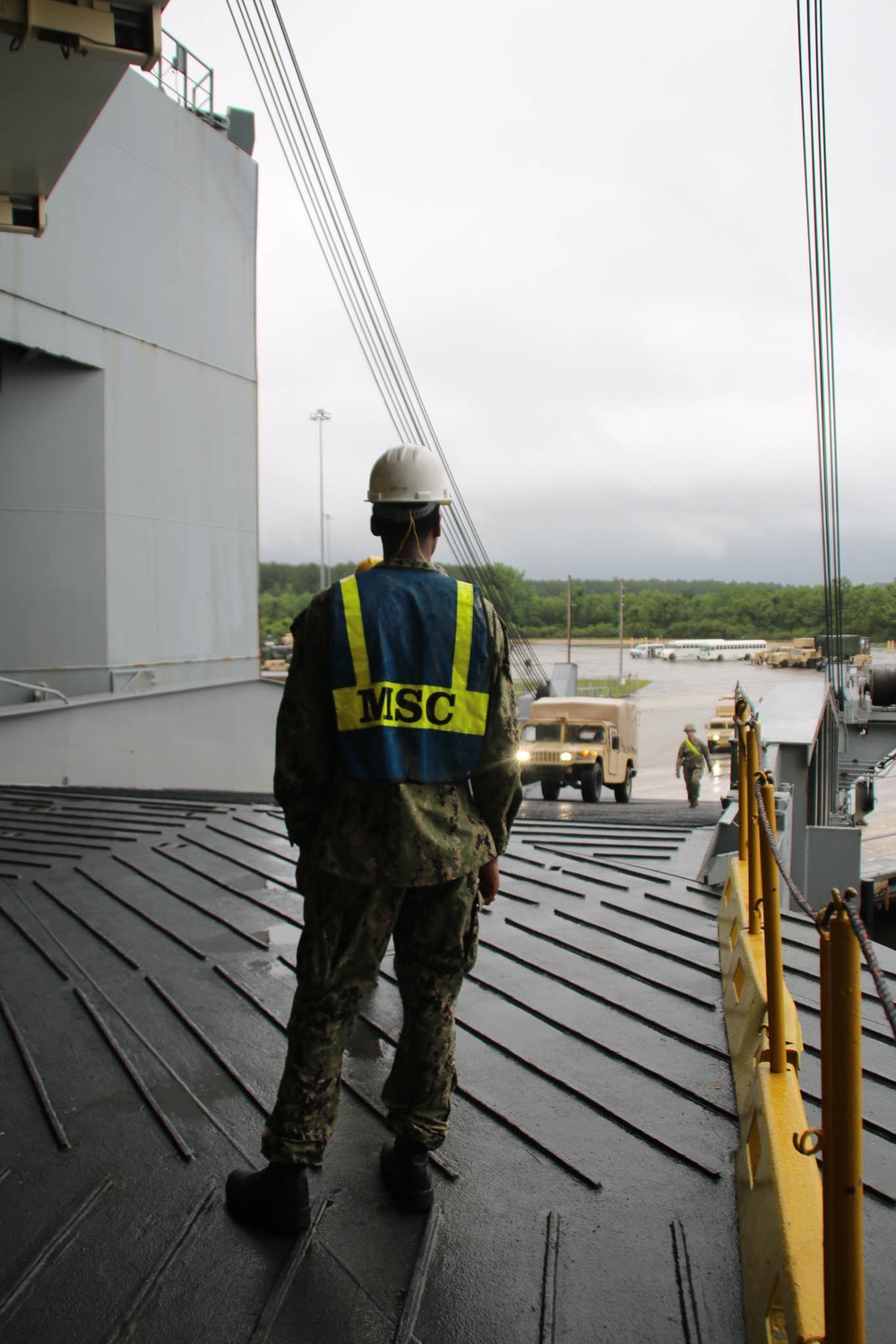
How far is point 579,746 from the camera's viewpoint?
696 inches

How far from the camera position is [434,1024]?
2.21 m

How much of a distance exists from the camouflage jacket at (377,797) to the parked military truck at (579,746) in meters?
15.0

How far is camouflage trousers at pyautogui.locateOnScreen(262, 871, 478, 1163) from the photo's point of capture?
2.08 m

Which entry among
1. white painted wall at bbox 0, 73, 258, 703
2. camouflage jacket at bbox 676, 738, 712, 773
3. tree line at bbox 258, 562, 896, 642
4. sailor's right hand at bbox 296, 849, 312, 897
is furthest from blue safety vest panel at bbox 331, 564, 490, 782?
tree line at bbox 258, 562, 896, 642

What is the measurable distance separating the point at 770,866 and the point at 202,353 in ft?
37.6

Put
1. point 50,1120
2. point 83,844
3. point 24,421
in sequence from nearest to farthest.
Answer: point 50,1120
point 83,844
point 24,421

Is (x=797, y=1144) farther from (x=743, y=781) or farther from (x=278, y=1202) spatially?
(x=743, y=781)

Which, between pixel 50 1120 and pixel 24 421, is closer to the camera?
pixel 50 1120

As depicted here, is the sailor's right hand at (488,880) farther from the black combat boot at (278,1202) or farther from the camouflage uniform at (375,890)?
the black combat boot at (278,1202)

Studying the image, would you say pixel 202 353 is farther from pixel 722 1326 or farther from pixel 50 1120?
pixel 722 1326

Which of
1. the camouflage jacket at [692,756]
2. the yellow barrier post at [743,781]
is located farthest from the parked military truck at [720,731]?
the yellow barrier post at [743,781]

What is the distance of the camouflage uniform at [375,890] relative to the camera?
2.08m

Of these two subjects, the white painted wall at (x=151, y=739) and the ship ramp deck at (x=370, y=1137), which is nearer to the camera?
the ship ramp deck at (x=370, y=1137)

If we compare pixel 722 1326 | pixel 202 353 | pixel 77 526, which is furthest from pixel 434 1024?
pixel 202 353
